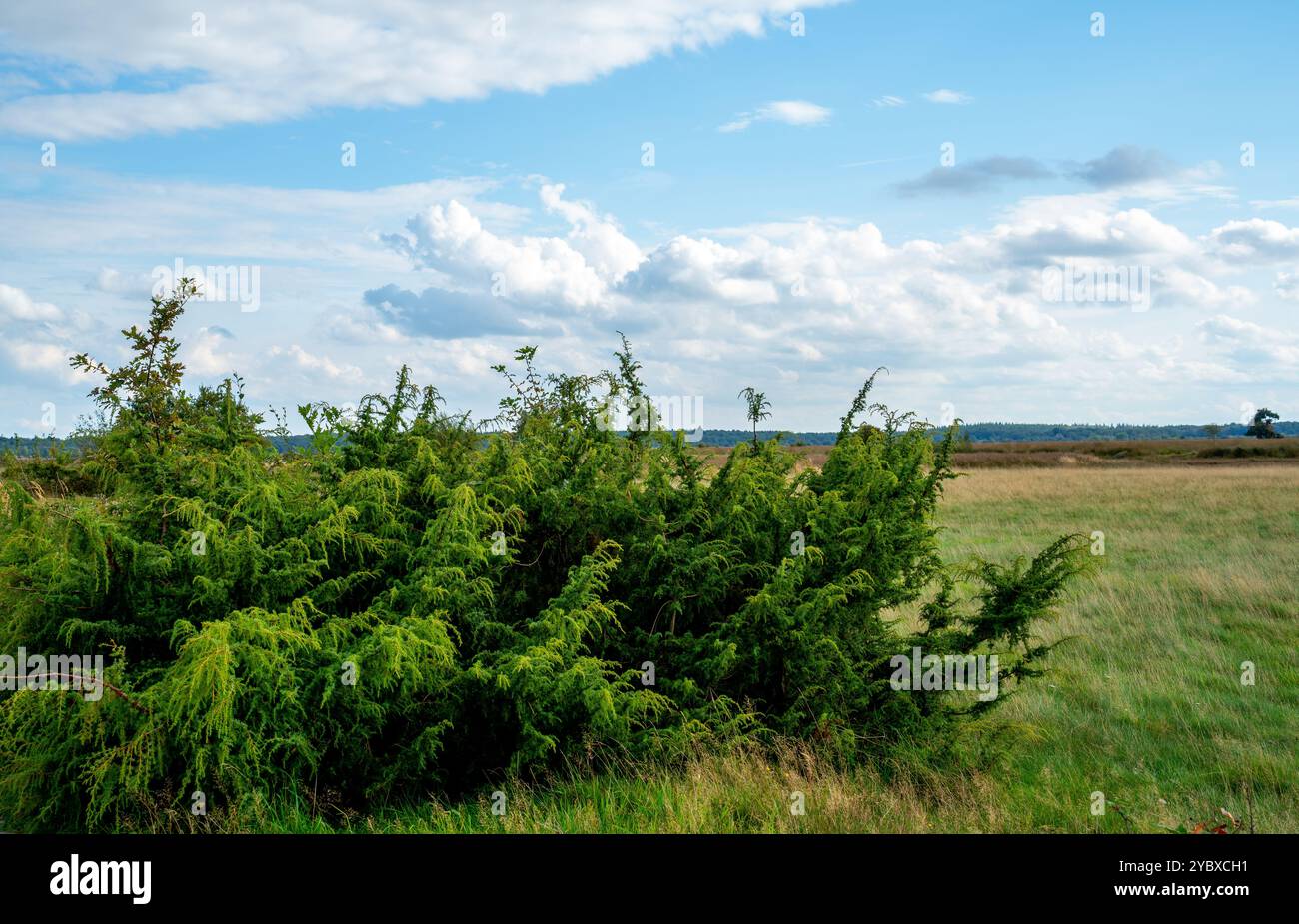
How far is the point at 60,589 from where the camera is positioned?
6.38m

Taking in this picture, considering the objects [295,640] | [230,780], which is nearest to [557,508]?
[295,640]

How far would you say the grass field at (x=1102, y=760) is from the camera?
603 cm

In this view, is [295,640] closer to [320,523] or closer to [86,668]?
[320,523]

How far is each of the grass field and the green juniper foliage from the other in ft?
1.69

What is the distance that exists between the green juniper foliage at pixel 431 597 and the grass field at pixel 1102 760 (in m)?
0.51

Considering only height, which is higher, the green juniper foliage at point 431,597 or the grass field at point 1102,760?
the green juniper foliage at point 431,597

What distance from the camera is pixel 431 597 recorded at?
6.53 meters

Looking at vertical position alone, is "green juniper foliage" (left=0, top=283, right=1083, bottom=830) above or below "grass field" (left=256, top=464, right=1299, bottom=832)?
above

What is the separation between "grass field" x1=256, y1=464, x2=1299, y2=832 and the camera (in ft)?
19.8

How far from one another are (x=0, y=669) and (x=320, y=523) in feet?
7.25

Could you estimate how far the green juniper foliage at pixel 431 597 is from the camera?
5.83m

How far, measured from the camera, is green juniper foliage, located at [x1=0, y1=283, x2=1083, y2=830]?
5.83 m

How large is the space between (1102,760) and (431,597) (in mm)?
6670

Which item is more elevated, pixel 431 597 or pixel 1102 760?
pixel 431 597
